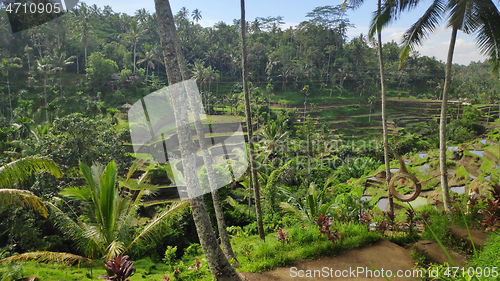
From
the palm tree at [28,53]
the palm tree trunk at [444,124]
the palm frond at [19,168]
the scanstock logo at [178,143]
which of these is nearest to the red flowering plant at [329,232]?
the palm tree trunk at [444,124]

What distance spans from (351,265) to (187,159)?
315cm

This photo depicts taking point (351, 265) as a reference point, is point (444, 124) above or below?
above

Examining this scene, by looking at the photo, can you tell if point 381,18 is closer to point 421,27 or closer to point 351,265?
point 421,27

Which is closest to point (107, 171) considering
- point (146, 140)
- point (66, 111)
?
point (146, 140)

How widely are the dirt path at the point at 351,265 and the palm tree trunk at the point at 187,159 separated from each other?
3.02 feet

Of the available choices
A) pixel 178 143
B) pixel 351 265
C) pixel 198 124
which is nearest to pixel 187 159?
pixel 198 124

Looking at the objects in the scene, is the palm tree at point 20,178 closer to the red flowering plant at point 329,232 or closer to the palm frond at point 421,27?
the red flowering plant at point 329,232

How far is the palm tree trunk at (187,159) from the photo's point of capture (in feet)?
11.1

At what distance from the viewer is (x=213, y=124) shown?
88.9 ft

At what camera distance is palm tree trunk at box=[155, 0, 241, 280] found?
3.37 m

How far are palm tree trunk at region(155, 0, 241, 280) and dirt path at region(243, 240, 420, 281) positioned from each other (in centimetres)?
92

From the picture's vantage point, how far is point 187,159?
3.39 metres

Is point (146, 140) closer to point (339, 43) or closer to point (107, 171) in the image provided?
point (107, 171)

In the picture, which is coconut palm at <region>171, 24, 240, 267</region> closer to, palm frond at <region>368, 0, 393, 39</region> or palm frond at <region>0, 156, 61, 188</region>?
palm frond at <region>0, 156, 61, 188</region>
